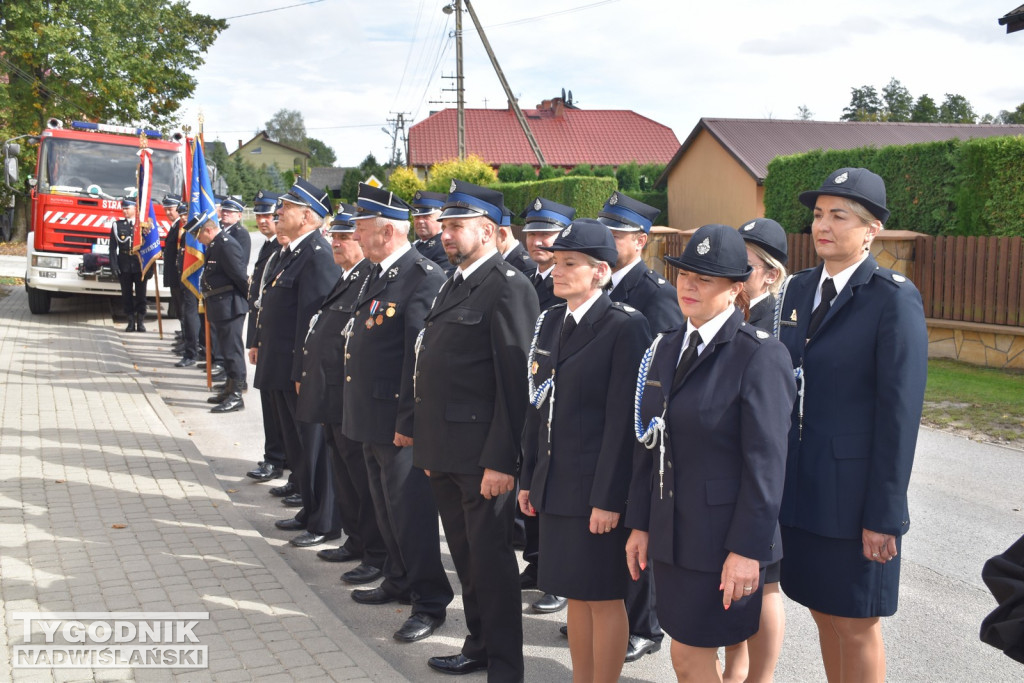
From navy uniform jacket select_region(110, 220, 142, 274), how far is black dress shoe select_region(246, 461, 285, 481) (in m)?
9.00

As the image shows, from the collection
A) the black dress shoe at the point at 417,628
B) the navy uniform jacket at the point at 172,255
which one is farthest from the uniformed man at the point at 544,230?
the navy uniform jacket at the point at 172,255

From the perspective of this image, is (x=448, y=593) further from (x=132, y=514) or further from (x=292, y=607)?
(x=132, y=514)

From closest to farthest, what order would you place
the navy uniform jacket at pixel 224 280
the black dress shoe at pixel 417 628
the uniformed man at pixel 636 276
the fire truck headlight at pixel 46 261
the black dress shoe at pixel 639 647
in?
the black dress shoe at pixel 639 647 → the black dress shoe at pixel 417 628 → the uniformed man at pixel 636 276 → the navy uniform jacket at pixel 224 280 → the fire truck headlight at pixel 46 261

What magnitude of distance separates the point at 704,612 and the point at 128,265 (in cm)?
1457

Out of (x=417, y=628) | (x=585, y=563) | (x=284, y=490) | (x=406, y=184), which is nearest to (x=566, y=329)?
(x=585, y=563)

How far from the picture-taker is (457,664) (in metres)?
4.33

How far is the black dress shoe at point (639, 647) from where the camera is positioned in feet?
14.5

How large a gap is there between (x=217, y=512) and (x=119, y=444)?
2347mm

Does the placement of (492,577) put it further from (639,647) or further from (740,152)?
(740,152)

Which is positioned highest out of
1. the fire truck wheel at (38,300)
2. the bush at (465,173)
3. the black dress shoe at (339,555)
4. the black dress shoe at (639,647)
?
the bush at (465,173)

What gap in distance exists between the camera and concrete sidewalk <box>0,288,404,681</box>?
165 inches

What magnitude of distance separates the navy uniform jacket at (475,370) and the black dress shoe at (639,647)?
1.12 m

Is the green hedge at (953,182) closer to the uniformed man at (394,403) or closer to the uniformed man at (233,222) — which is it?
the uniformed man at (233,222)

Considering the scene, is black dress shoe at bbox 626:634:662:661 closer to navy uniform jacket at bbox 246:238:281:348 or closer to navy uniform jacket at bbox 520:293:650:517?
navy uniform jacket at bbox 520:293:650:517
